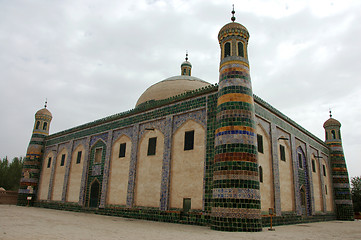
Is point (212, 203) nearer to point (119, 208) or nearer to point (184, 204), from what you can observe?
point (184, 204)

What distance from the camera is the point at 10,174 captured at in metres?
40.2

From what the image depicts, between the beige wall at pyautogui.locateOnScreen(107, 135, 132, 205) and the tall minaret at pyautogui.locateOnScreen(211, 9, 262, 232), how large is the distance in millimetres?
7432

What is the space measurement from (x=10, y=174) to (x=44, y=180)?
65.7 ft

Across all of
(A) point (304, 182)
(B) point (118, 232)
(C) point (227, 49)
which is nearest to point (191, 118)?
(C) point (227, 49)

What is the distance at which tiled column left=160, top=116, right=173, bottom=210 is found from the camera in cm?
1409

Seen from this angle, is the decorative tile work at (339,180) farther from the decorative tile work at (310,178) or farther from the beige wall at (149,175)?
the beige wall at (149,175)

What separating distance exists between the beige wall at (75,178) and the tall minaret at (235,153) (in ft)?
42.3

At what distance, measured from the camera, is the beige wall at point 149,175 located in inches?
591

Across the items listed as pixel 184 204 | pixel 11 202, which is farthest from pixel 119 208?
pixel 11 202

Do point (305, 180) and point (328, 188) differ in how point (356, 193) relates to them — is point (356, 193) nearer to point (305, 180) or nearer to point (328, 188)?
point (328, 188)

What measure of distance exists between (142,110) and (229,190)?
340 inches

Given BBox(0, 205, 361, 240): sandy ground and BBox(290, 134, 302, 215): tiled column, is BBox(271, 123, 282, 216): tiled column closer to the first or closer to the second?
BBox(290, 134, 302, 215): tiled column

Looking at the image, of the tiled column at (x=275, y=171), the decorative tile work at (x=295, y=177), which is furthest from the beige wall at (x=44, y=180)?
the decorative tile work at (x=295, y=177)

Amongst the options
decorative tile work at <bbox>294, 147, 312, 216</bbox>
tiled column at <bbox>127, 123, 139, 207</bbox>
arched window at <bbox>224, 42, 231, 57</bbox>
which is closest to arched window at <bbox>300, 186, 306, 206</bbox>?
decorative tile work at <bbox>294, 147, 312, 216</bbox>
